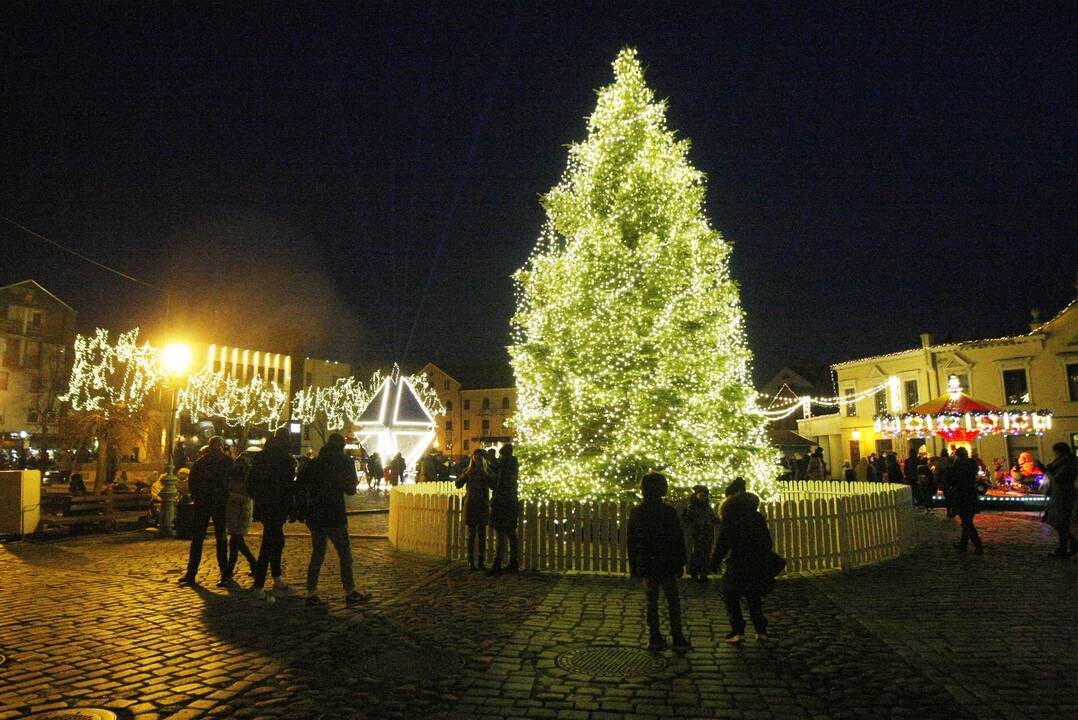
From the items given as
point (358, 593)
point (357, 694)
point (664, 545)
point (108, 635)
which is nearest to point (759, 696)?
point (664, 545)

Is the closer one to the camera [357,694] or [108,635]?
[357,694]

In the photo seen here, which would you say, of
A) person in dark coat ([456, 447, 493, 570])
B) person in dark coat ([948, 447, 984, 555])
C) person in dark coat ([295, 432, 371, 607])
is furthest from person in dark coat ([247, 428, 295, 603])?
person in dark coat ([948, 447, 984, 555])

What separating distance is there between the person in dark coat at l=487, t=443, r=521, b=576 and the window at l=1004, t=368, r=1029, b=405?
34.9 metres

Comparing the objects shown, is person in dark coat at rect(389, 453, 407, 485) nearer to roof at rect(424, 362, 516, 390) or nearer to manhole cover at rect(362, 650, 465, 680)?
manhole cover at rect(362, 650, 465, 680)

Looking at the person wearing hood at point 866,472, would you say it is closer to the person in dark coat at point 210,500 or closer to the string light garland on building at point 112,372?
the person in dark coat at point 210,500

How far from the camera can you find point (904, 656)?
600cm

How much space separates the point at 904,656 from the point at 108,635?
7.61 m

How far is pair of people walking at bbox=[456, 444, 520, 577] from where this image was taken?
10.2m

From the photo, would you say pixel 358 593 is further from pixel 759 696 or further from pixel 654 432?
pixel 654 432

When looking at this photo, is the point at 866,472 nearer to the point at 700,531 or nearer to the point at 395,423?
the point at 700,531

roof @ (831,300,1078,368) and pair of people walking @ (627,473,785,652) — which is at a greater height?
roof @ (831,300,1078,368)

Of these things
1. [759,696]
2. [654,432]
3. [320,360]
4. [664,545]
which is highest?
[320,360]

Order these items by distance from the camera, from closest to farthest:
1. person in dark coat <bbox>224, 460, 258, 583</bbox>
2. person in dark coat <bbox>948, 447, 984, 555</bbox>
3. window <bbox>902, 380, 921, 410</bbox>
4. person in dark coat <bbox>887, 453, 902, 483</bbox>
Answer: person in dark coat <bbox>224, 460, 258, 583</bbox> < person in dark coat <bbox>948, 447, 984, 555</bbox> < person in dark coat <bbox>887, 453, 902, 483</bbox> < window <bbox>902, 380, 921, 410</bbox>

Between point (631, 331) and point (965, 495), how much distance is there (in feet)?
21.6
